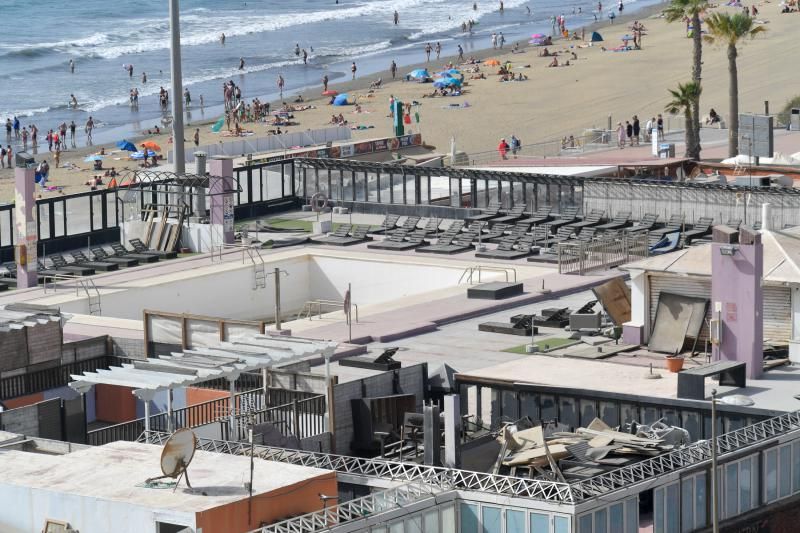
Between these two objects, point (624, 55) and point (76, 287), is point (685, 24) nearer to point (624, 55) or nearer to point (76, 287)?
point (624, 55)

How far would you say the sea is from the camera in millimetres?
102500

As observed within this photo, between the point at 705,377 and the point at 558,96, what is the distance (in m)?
58.7

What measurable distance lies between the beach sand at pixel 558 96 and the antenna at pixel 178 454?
4795 cm

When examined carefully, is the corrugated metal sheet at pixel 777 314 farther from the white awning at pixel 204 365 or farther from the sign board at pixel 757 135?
the sign board at pixel 757 135

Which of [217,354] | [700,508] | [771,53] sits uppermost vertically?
[771,53]

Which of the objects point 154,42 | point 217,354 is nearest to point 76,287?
point 217,354

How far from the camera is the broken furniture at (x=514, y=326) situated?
126 feet

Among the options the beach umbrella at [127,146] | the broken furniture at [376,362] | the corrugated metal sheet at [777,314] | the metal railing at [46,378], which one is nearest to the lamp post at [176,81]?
the metal railing at [46,378]

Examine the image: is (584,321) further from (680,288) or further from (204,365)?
(204,365)

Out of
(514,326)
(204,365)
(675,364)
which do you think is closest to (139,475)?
(204,365)

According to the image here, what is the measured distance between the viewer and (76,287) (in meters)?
46.8

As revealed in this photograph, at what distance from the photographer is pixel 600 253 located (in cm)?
4647

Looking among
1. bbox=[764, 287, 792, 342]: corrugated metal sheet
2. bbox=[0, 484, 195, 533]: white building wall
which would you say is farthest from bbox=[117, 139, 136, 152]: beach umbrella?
bbox=[0, 484, 195, 533]: white building wall

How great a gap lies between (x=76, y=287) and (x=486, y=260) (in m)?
10.7
